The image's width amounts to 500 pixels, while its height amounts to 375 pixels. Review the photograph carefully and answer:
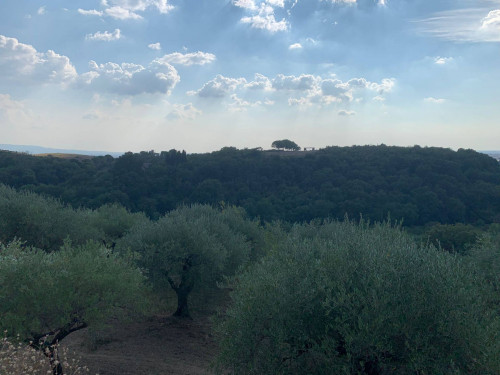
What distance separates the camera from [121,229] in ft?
80.7

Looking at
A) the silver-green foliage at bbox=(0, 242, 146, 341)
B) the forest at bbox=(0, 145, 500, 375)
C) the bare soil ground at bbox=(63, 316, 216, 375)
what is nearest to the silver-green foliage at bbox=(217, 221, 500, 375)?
the forest at bbox=(0, 145, 500, 375)

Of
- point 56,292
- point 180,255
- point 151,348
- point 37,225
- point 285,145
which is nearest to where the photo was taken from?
point 56,292

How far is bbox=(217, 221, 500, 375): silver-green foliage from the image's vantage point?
20.0ft

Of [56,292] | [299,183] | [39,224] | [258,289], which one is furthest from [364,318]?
[299,183]

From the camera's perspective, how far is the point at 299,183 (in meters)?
54.3

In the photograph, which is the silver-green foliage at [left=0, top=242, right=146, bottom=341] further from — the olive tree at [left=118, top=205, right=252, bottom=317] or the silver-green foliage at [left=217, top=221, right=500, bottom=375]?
the olive tree at [left=118, top=205, right=252, bottom=317]

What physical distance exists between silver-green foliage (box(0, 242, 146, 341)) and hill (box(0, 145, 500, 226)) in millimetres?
32076

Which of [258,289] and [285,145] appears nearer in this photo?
[258,289]

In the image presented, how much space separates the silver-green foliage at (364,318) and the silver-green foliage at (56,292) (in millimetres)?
3403

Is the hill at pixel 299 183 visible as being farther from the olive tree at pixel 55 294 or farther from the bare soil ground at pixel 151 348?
the olive tree at pixel 55 294

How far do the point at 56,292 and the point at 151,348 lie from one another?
6590mm

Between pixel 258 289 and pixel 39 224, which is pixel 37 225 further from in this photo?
pixel 258 289

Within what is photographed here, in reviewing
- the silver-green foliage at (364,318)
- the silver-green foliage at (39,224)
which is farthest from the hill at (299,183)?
the silver-green foliage at (364,318)

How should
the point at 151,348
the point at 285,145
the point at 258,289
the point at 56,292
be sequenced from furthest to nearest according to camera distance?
1. the point at 285,145
2. the point at 151,348
3. the point at 56,292
4. the point at 258,289
